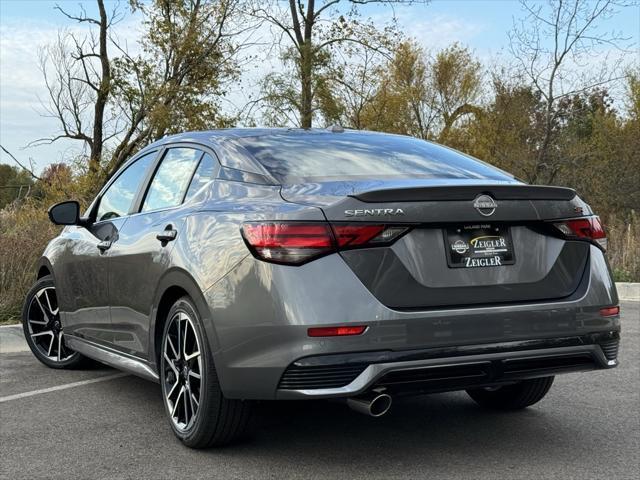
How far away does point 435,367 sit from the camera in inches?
130

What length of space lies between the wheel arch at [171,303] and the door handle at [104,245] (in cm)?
87

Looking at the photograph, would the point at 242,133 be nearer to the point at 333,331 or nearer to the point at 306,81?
the point at 333,331

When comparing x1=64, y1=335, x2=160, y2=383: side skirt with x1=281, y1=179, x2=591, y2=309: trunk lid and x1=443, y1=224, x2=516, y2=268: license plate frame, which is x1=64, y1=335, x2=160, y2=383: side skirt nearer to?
x1=281, y1=179, x2=591, y2=309: trunk lid

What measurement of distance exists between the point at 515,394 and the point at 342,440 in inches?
45.8

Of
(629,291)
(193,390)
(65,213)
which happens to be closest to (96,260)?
(65,213)

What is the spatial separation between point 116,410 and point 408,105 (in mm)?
34860

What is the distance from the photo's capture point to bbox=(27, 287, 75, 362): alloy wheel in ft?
20.5

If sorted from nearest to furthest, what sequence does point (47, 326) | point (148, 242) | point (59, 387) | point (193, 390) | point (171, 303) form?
point (193, 390)
point (171, 303)
point (148, 242)
point (59, 387)
point (47, 326)

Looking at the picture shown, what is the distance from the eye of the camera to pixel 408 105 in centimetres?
3844

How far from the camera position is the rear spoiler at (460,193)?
10.9 ft

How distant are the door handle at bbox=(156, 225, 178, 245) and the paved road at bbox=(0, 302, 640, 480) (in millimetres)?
1054

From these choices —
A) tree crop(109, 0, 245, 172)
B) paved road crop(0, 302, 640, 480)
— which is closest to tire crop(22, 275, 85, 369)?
paved road crop(0, 302, 640, 480)

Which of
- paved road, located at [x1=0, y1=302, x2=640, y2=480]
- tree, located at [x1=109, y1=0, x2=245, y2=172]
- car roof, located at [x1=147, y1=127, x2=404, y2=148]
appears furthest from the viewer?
tree, located at [x1=109, y1=0, x2=245, y2=172]

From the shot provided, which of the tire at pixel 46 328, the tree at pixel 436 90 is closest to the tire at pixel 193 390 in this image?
the tire at pixel 46 328
